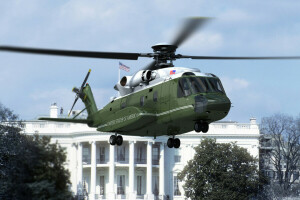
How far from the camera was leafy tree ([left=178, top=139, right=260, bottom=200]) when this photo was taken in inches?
3342

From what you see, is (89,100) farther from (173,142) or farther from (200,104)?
(200,104)

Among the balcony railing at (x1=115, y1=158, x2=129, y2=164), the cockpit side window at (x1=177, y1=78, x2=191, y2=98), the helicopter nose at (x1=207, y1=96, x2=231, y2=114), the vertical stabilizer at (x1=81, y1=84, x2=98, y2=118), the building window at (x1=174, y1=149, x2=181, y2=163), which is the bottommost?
the helicopter nose at (x1=207, y1=96, x2=231, y2=114)

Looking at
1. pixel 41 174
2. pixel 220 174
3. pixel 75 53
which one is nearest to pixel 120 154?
pixel 220 174

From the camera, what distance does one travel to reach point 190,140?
114 metres

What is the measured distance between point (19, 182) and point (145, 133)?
→ 1023cm

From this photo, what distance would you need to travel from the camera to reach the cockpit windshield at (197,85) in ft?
100.0

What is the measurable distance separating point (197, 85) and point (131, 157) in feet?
261

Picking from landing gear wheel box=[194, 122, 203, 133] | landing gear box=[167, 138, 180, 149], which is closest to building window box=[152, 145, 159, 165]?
landing gear box=[167, 138, 180, 149]

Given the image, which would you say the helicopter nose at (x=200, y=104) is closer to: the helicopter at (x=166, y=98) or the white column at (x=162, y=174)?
the helicopter at (x=166, y=98)

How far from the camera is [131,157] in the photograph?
110m

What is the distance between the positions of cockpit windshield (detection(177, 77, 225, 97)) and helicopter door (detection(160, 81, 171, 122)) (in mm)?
692

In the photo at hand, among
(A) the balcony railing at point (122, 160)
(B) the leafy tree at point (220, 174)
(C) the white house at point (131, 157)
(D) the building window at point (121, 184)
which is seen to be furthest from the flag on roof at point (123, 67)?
(A) the balcony railing at point (122, 160)

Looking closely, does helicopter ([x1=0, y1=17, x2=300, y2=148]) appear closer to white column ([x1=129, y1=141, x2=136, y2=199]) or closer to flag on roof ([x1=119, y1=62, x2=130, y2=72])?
flag on roof ([x1=119, y1=62, x2=130, y2=72])

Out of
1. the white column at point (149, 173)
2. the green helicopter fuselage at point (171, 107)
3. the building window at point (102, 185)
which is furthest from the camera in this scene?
the building window at point (102, 185)
